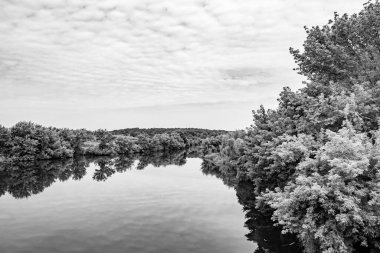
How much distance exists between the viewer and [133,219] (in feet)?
107

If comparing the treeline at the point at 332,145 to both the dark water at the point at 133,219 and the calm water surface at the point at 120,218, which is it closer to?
the dark water at the point at 133,219

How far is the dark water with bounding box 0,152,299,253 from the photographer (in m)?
24.8

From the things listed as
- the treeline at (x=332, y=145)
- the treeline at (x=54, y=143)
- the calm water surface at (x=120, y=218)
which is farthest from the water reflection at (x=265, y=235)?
the treeline at (x=54, y=143)

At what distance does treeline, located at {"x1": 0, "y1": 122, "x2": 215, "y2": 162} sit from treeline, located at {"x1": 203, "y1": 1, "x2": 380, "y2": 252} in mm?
79942

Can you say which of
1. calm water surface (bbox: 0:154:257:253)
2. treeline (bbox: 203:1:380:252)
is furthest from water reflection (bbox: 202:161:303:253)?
treeline (bbox: 203:1:380:252)

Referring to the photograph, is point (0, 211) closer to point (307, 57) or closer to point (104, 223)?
point (104, 223)

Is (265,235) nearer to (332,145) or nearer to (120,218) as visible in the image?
(332,145)

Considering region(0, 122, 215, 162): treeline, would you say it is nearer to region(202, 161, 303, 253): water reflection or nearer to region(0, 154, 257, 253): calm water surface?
region(0, 154, 257, 253): calm water surface

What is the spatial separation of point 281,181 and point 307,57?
1149cm

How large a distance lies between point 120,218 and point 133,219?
1.47 metres

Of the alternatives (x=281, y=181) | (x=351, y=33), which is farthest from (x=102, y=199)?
(x=351, y=33)

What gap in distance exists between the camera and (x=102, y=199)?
145ft

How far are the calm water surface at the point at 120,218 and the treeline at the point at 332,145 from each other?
618cm

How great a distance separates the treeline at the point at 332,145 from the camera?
624 inches
